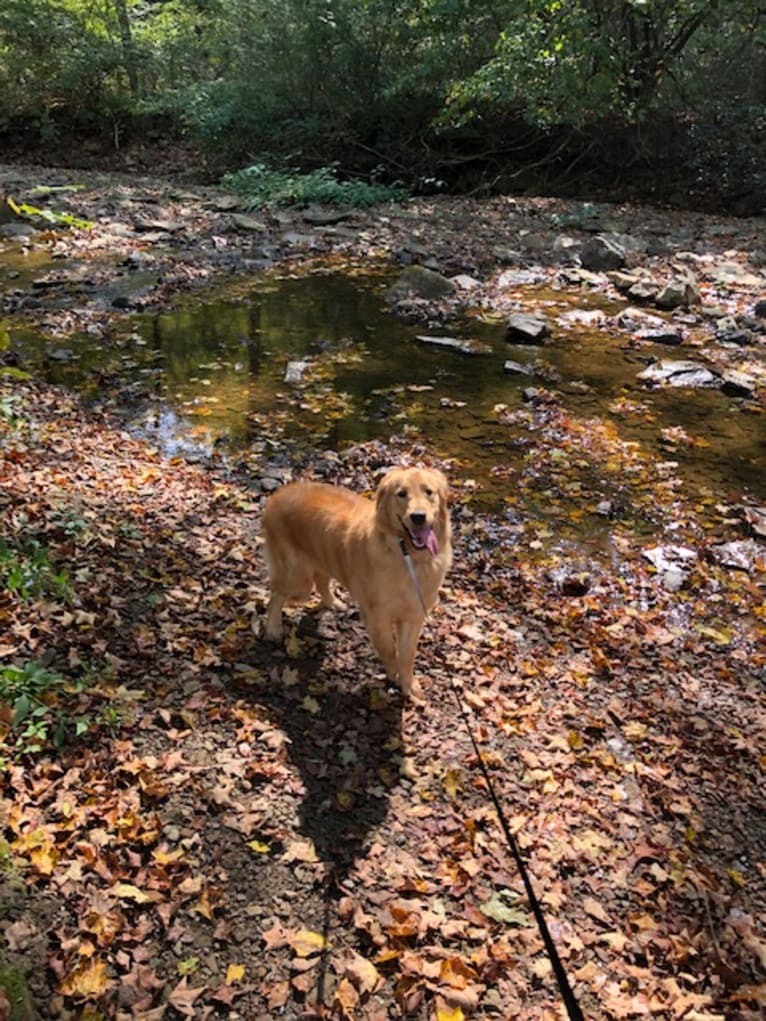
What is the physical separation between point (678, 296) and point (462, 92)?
350 inches

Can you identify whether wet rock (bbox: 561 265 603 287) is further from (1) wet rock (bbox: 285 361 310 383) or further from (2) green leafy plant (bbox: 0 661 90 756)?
(2) green leafy plant (bbox: 0 661 90 756)

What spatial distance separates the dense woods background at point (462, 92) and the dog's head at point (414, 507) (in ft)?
53.7

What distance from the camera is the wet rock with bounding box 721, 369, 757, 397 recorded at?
32.2 feet

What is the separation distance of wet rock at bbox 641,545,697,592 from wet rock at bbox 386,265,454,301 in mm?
7824

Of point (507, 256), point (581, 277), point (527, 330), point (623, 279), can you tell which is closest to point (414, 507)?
point (527, 330)

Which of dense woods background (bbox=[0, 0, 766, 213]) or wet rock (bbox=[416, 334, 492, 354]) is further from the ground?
dense woods background (bbox=[0, 0, 766, 213])

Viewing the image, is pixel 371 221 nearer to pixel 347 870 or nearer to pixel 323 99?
pixel 323 99

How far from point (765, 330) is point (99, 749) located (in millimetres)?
11457

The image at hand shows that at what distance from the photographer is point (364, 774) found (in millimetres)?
4363

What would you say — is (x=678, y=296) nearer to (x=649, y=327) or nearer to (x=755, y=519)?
(x=649, y=327)

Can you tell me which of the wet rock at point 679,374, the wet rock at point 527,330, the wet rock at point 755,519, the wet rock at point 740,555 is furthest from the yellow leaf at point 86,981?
the wet rock at point 527,330

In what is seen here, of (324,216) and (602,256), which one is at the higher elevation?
(602,256)

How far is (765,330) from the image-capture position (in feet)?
39.1

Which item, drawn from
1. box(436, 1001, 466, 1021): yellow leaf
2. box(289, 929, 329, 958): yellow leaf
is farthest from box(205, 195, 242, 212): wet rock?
box(436, 1001, 466, 1021): yellow leaf
